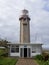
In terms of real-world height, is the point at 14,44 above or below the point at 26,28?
below

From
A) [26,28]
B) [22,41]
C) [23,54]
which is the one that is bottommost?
[23,54]

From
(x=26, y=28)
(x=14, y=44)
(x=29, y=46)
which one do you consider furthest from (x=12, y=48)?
(x=26, y=28)

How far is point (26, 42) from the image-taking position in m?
39.6

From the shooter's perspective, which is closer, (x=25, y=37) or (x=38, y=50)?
(x=38, y=50)

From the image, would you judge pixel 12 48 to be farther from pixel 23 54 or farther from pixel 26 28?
pixel 26 28

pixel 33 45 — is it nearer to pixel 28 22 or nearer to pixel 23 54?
pixel 23 54

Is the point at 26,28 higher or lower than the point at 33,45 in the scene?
higher

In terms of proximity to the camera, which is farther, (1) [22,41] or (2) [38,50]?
(1) [22,41]

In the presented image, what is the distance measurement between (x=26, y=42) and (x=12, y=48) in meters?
3.82

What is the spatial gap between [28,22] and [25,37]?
3.30 m

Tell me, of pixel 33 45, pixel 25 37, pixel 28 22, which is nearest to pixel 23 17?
pixel 28 22

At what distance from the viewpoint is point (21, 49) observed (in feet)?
121

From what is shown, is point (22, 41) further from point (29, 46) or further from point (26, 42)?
point (29, 46)

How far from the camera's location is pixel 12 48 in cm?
3709
